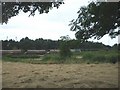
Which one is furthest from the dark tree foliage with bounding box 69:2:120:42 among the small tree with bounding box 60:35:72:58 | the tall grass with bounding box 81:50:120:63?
the small tree with bounding box 60:35:72:58

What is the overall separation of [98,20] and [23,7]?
Result: 235cm

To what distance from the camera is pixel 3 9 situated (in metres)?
8.95

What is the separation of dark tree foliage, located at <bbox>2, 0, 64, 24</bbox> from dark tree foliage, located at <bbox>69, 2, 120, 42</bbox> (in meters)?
1.27

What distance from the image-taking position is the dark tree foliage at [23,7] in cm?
896

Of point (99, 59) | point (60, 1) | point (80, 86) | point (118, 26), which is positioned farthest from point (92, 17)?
point (99, 59)

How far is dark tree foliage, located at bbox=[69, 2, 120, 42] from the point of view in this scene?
31.3 feet

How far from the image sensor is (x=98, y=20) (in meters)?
9.91

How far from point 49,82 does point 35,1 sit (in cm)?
366

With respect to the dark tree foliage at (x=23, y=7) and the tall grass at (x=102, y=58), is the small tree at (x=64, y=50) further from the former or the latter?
the dark tree foliage at (x=23, y=7)

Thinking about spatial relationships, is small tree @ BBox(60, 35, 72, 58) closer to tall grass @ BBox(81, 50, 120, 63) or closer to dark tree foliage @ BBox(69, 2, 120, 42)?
tall grass @ BBox(81, 50, 120, 63)

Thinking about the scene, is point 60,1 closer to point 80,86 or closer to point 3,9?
point 3,9

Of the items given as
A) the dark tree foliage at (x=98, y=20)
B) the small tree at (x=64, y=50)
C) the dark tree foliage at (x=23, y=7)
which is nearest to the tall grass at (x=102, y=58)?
the small tree at (x=64, y=50)

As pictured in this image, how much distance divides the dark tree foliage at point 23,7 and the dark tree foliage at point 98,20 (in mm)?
1270

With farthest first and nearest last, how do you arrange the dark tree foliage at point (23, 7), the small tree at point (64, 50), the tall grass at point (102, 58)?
the small tree at point (64, 50), the tall grass at point (102, 58), the dark tree foliage at point (23, 7)
